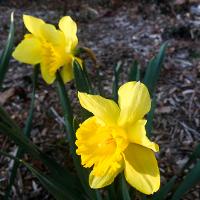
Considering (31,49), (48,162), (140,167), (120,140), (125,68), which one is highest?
Answer: (31,49)

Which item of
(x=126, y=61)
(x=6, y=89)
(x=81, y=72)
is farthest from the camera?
(x=126, y=61)

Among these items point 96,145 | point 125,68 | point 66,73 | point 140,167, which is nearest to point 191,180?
point 140,167

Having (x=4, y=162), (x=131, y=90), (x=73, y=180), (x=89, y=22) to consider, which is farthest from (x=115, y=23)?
(x=131, y=90)

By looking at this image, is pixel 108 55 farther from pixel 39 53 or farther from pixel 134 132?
pixel 134 132

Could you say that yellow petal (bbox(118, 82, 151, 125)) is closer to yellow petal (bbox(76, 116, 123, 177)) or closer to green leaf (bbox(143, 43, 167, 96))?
yellow petal (bbox(76, 116, 123, 177))

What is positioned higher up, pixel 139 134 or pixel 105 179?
pixel 139 134

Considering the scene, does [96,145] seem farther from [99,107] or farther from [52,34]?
[52,34]
